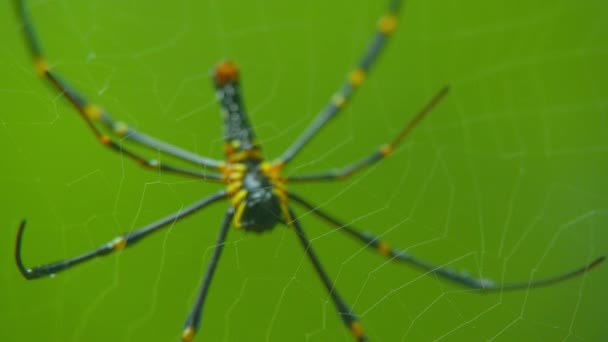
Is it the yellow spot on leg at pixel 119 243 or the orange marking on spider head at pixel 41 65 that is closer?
the orange marking on spider head at pixel 41 65

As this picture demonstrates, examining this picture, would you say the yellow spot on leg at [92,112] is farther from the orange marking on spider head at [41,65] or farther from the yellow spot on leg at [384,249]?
the yellow spot on leg at [384,249]

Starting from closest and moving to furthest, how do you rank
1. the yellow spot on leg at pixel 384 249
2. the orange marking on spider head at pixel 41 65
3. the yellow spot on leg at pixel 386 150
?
the orange marking on spider head at pixel 41 65, the yellow spot on leg at pixel 386 150, the yellow spot on leg at pixel 384 249

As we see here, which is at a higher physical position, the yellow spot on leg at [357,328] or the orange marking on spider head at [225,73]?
the orange marking on spider head at [225,73]

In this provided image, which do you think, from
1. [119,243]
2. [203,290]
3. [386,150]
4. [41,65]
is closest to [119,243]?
[119,243]

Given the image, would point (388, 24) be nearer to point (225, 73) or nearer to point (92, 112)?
point (225, 73)

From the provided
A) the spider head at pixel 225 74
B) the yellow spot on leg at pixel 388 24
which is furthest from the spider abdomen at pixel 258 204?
the yellow spot on leg at pixel 388 24

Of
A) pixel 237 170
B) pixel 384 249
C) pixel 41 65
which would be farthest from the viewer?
pixel 384 249
